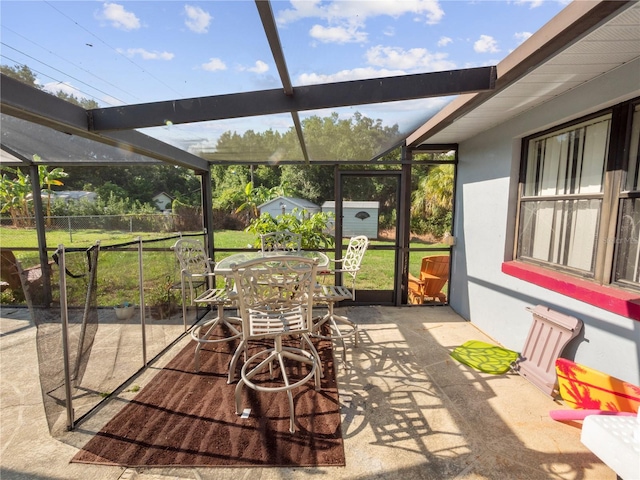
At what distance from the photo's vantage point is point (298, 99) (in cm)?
208

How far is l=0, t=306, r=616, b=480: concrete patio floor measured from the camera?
165 cm

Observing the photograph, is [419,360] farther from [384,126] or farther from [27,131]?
[27,131]

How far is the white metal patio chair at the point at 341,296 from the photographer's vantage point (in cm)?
299

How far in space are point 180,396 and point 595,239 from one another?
11.6ft

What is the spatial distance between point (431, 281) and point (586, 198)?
251cm

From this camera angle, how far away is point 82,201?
1174cm

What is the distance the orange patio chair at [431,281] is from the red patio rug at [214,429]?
100.0 inches

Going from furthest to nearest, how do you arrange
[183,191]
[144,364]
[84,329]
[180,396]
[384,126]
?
1. [183,191]
2. [384,126]
3. [144,364]
4. [180,396]
5. [84,329]

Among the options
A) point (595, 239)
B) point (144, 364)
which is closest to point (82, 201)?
point (144, 364)

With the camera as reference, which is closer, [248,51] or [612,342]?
[248,51]

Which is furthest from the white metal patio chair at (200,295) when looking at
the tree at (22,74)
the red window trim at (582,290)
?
the red window trim at (582,290)

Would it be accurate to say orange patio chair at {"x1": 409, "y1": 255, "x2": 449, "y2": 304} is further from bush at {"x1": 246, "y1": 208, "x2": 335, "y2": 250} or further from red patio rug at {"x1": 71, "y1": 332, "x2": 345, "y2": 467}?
red patio rug at {"x1": 71, "y1": 332, "x2": 345, "y2": 467}

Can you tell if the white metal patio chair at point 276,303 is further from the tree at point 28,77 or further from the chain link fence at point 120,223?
the chain link fence at point 120,223

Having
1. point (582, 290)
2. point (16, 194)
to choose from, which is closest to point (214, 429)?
point (582, 290)
